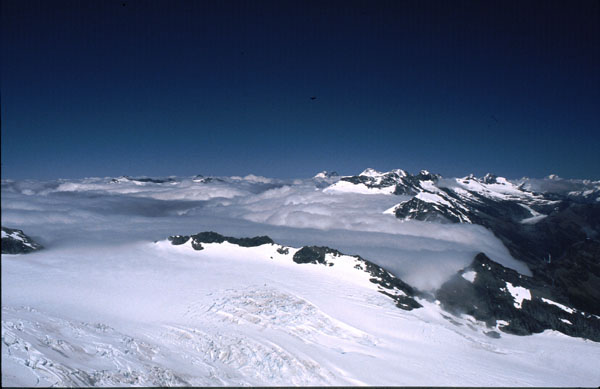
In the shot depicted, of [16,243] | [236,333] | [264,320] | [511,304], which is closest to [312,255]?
[264,320]

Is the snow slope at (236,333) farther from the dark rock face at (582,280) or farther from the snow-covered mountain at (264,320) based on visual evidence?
the dark rock face at (582,280)

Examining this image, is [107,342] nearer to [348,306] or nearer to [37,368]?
[37,368]

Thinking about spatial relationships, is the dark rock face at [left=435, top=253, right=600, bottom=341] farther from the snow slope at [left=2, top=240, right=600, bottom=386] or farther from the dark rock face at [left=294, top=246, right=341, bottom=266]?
the dark rock face at [left=294, top=246, right=341, bottom=266]

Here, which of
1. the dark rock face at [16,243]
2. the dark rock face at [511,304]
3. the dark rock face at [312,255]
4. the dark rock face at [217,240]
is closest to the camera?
the dark rock face at [511,304]

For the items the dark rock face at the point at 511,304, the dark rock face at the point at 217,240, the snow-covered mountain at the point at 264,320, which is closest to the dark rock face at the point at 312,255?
the snow-covered mountain at the point at 264,320

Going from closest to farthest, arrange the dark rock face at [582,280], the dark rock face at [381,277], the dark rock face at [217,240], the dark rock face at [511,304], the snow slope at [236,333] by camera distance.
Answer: the snow slope at [236,333]
the dark rock face at [381,277]
the dark rock face at [511,304]
the dark rock face at [217,240]
the dark rock face at [582,280]

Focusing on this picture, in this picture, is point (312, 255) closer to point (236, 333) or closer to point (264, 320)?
point (264, 320)

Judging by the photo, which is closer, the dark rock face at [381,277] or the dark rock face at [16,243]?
the dark rock face at [381,277]
